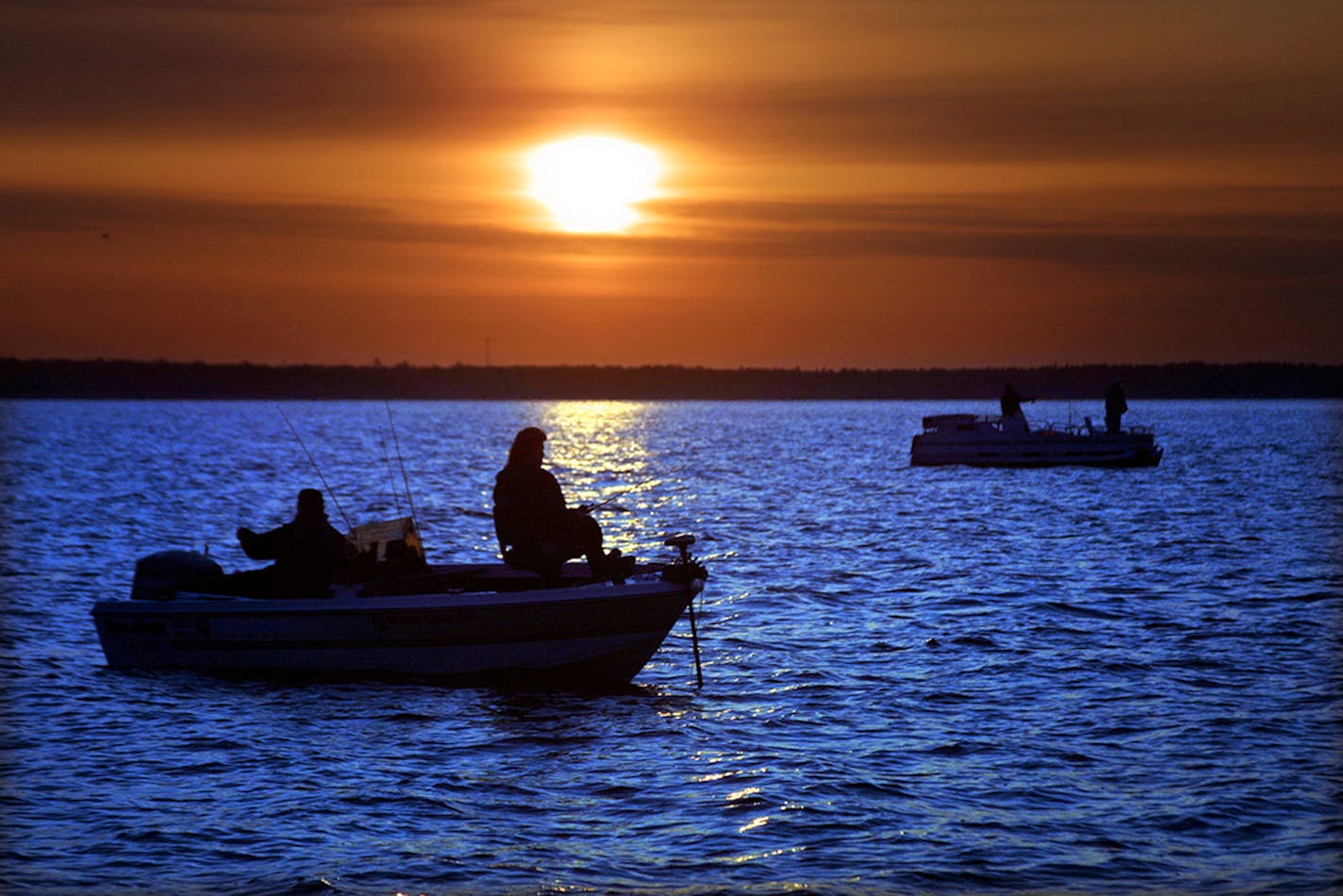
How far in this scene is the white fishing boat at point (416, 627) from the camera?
688 inches

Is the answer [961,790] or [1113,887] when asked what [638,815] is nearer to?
[961,790]

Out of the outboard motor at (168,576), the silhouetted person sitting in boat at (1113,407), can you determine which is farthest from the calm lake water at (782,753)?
the silhouetted person sitting in boat at (1113,407)

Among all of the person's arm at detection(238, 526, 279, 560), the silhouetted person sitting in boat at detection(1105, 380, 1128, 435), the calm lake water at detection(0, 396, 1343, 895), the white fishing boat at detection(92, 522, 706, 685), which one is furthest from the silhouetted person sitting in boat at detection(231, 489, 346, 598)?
the silhouetted person sitting in boat at detection(1105, 380, 1128, 435)

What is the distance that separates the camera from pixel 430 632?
693 inches

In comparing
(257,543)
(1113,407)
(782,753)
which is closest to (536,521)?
(257,543)

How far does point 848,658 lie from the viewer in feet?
64.8

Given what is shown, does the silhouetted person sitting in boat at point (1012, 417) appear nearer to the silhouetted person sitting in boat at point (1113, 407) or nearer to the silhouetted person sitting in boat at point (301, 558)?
the silhouetted person sitting in boat at point (1113, 407)

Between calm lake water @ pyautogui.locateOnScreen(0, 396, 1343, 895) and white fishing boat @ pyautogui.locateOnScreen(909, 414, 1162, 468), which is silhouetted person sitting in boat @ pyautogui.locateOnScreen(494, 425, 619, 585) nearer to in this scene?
calm lake water @ pyautogui.locateOnScreen(0, 396, 1343, 895)

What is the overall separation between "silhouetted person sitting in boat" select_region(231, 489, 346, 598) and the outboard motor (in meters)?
0.66

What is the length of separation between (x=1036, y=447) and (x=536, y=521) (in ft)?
168

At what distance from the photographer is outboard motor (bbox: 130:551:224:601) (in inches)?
717

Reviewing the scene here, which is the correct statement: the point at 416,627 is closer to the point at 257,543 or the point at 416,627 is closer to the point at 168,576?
the point at 257,543

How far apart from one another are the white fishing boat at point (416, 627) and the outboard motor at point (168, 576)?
0.04 ft

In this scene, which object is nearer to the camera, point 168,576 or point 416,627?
point 416,627
